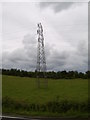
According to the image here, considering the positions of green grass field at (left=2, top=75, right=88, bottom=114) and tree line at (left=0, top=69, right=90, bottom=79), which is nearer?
green grass field at (left=2, top=75, right=88, bottom=114)

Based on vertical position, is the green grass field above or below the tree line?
below

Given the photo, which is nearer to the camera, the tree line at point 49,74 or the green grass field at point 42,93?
the green grass field at point 42,93

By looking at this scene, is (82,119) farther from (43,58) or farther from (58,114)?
(43,58)

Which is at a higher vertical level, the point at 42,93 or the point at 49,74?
the point at 49,74

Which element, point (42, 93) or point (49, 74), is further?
point (49, 74)

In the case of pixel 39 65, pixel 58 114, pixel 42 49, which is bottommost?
pixel 58 114

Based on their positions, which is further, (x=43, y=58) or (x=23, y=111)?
(x=43, y=58)

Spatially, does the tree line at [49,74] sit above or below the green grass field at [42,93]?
above

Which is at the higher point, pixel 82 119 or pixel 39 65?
pixel 39 65

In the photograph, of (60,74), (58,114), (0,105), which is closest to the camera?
(58,114)

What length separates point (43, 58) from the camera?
2119 cm

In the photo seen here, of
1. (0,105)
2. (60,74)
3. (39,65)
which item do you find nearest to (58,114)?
(0,105)

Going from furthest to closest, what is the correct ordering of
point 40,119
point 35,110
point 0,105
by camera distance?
point 0,105 → point 35,110 → point 40,119

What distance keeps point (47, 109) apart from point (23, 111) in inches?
47.6
